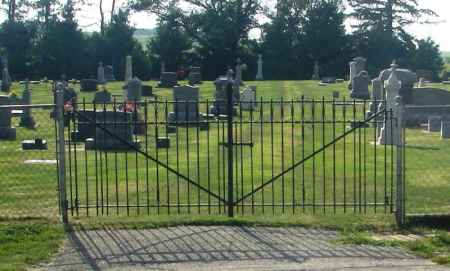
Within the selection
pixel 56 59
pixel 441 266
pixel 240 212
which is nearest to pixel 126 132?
pixel 240 212

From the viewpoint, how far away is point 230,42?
63.6 meters

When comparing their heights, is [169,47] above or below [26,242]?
above

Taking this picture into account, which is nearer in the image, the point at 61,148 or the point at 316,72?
the point at 61,148

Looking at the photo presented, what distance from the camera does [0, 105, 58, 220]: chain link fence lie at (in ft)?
40.4

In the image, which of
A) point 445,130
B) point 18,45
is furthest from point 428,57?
point 445,130

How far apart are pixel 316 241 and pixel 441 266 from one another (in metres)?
1.60

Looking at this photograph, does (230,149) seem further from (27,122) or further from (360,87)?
(360,87)

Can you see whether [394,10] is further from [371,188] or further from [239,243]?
[239,243]

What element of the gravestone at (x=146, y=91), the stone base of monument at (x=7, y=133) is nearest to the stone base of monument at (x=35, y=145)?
the stone base of monument at (x=7, y=133)

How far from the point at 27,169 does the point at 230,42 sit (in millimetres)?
47281

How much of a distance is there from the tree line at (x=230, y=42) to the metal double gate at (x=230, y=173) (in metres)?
36.8

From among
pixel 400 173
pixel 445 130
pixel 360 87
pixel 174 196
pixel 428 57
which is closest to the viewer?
pixel 400 173

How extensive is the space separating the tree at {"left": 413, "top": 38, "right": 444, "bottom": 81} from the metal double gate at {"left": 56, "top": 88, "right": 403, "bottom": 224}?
3867cm

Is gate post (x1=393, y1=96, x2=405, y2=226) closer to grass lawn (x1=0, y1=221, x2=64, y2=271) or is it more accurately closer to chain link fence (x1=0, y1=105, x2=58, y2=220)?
grass lawn (x1=0, y1=221, x2=64, y2=271)
